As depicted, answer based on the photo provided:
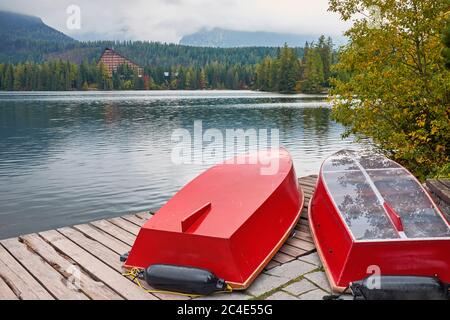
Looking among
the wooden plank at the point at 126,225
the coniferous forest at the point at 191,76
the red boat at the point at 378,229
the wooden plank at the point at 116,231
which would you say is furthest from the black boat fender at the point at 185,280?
the coniferous forest at the point at 191,76

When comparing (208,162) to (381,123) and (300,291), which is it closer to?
(381,123)

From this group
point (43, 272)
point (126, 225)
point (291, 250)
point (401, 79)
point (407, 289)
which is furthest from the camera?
point (401, 79)

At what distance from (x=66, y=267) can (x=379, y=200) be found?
4.00m

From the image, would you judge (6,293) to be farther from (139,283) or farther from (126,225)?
(126,225)

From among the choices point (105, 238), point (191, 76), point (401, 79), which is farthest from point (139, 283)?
point (191, 76)

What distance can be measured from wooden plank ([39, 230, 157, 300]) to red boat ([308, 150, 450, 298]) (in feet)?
7.02

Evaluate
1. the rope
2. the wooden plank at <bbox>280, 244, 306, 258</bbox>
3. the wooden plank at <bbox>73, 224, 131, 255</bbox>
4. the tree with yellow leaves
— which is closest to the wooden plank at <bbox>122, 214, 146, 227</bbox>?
the wooden plank at <bbox>73, 224, 131, 255</bbox>

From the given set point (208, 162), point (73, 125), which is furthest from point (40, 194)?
point (73, 125)

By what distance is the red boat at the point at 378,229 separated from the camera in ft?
14.7

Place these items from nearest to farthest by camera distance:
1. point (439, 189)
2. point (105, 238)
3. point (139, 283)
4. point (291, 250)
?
point (139, 283)
point (291, 250)
point (439, 189)
point (105, 238)

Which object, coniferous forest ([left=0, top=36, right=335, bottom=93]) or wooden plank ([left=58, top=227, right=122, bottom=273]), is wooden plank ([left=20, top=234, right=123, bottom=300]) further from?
coniferous forest ([left=0, top=36, right=335, bottom=93])

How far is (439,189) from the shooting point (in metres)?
6.40

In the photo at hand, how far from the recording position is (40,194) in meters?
15.3

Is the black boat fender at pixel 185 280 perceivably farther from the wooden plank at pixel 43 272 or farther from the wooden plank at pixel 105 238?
the wooden plank at pixel 105 238
